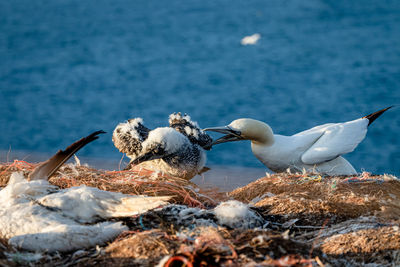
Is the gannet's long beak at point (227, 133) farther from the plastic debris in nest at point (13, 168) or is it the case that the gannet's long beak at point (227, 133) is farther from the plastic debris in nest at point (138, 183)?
the plastic debris in nest at point (13, 168)

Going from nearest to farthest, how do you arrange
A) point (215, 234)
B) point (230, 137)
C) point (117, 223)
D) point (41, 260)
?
point (215, 234) → point (41, 260) → point (117, 223) → point (230, 137)

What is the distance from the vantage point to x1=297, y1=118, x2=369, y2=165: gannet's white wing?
5.15 meters

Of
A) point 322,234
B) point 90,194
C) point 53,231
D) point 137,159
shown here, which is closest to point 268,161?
point 137,159

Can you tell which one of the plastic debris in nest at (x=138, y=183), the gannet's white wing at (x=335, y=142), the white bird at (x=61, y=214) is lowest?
the gannet's white wing at (x=335, y=142)

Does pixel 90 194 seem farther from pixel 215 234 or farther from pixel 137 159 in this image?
pixel 137 159

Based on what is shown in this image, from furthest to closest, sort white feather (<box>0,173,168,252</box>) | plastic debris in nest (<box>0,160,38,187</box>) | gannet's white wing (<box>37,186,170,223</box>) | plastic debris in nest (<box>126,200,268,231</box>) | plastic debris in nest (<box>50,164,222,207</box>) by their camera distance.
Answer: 1. plastic debris in nest (<box>0,160,38,187</box>)
2. plastic debris in nest (<box>50,164,222,207</box>)
3. gannet's white wing (<box>37,186,170,223</box>)
4. plastic debris in nest (<box>126,200,268,231</box>)
5. white feather (<box>0,173,168,252</box>)

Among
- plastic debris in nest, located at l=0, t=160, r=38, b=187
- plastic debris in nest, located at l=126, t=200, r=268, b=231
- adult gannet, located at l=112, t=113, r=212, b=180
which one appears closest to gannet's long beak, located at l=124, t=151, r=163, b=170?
adult gannet, located at l=112, t=113, r=212, b=180

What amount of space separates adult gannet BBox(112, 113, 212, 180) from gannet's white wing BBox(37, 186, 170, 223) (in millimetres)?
1428

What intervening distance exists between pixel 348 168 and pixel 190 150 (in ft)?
6.02

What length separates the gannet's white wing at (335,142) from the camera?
5.15m

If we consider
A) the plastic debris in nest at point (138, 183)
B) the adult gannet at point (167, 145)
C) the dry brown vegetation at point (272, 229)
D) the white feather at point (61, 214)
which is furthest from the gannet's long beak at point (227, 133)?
the white feather at point (61, 214)

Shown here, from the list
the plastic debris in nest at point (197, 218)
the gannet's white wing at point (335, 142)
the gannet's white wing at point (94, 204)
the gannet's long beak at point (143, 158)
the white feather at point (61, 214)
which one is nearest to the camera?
the white feather at point (61, 214)

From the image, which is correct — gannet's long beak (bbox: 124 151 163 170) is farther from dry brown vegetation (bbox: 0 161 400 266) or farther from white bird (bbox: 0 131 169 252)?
white bird (bbox: 0 131 169 252)

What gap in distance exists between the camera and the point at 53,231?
298 centimetres
